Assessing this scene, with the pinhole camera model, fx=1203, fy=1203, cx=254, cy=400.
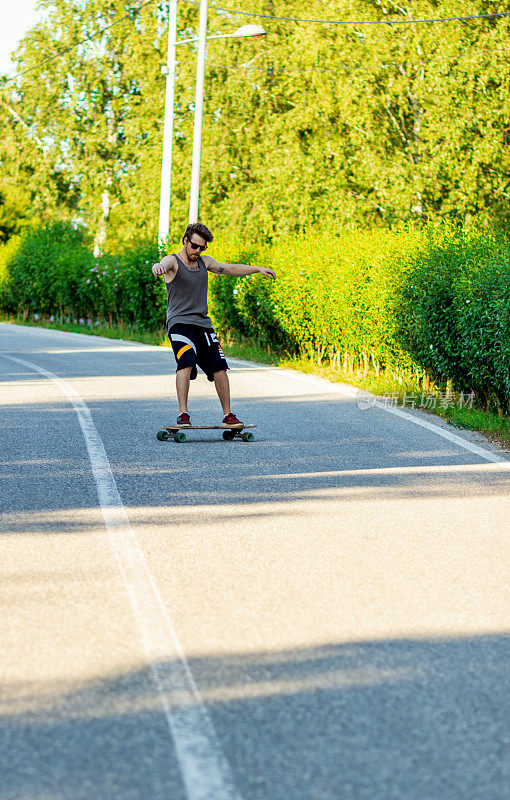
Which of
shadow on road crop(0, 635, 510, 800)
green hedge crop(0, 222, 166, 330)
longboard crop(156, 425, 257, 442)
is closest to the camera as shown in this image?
shadow on road crop(0, 635, 510, 800)

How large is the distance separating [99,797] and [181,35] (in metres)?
55.1

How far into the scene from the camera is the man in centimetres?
1048

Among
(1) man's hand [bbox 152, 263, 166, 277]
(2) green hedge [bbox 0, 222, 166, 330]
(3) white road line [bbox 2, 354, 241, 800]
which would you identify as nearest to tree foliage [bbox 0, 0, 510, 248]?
(2) green hedge [bbox 0, 222, 166, 330]

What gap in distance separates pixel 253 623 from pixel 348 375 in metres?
12.1

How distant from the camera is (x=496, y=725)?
12.7 feet

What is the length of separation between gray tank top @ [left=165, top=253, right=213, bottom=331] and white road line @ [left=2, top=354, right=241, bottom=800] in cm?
358

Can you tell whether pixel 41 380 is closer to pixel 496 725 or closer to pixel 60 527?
pixel 60 527

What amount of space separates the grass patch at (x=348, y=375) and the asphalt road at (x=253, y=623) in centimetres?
146

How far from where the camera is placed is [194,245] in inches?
406

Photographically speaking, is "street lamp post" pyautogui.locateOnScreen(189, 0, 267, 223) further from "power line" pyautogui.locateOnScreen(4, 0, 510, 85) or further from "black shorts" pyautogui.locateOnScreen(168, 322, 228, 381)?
"black shorts" pyautogui.locateOnScreen(168, 322, 228, 381)

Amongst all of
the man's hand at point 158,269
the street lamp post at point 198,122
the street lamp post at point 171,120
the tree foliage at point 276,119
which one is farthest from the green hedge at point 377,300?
the tree foliage at point 276,119

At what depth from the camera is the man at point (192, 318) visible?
10477 mm

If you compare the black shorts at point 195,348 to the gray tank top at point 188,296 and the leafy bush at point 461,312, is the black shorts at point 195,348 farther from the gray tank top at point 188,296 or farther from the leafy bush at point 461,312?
the leafy bush at point 461,312

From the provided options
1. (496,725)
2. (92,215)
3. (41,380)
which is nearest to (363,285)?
(41,380)
